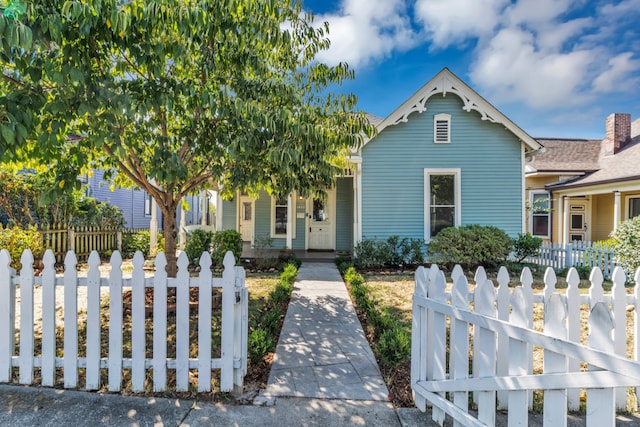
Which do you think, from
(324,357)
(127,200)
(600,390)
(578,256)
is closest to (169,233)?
(324,357)

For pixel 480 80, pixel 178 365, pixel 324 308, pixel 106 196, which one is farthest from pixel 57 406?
pixel 106 196

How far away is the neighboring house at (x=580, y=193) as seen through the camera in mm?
12023

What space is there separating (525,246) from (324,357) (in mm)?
8034

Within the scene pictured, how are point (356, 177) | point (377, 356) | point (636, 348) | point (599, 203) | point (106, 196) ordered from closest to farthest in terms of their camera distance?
1. point (636, 348)
2. point (377, 356)
3. point (356, 177)
4. point (599, 203)
5. point (106, 196)

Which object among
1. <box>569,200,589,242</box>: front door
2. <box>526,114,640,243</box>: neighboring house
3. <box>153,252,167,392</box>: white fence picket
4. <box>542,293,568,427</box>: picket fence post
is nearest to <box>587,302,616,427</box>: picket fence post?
<box>542,293,568,427</box>: picket fence post

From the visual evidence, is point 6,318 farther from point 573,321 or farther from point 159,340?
point 573,321

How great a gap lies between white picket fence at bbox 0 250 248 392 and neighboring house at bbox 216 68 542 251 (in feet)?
23.7

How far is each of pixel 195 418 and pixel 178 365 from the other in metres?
0.42

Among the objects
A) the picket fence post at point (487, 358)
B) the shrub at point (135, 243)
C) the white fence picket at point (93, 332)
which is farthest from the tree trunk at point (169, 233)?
the shrub at point (135, 243)

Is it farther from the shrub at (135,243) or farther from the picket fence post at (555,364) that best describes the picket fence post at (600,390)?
the shrub at (135,243)

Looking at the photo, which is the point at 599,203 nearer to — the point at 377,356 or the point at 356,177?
the point at 356,177

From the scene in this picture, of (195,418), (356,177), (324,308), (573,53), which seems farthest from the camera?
(356,177)

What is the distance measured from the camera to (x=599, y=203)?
12953 millimetres

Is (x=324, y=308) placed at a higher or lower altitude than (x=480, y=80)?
lower
